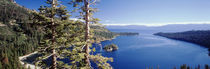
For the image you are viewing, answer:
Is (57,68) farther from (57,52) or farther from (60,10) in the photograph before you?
(60,10)

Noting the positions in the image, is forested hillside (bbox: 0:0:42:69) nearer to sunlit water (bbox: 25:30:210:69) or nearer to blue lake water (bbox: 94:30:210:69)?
sunlit water (bbox: 25:30:210:69)

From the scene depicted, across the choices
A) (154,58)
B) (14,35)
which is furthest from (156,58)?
(14,35)

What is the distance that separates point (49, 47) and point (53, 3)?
3488 millimetres

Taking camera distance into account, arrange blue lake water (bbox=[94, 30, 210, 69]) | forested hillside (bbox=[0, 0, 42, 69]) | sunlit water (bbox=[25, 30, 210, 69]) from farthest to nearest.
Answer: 1. forested hillside (bbox=[0, 0, 42, 69])
2. blue lake water (bbox=[94, 30, 210, 69])
3. sunlit water (bbox=[25, 30, 210, 69])

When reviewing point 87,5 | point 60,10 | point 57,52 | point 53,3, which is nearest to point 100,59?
point 87,5

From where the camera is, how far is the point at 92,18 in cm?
676

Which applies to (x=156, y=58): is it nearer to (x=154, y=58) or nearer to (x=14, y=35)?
(x=154, y=58)

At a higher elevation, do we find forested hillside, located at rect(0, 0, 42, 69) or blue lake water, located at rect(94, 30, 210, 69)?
forested hillside, located at rect(0, 0, 42, 69)

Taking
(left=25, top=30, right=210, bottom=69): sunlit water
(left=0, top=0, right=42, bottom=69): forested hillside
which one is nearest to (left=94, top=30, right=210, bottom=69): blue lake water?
(left=25, top=30, right=210, bottom=69): sunlit water

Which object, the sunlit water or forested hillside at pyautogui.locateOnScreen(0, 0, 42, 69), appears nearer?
the sunlit water

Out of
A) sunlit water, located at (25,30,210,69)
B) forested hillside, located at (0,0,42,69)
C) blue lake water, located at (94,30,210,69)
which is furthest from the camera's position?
forested hillside, located at (0,0,42,69)

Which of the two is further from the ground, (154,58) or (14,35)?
(14,35)

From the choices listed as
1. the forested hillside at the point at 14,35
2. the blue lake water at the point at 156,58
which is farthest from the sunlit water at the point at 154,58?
the forested hillside at the point at 14,35

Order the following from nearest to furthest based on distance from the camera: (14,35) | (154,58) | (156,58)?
(154,58), (156,58), (14,35)
